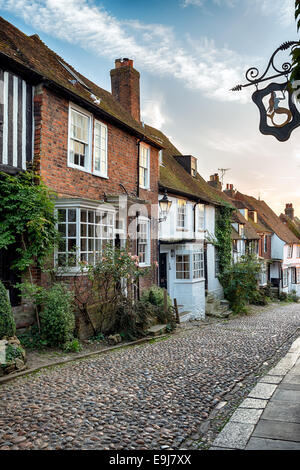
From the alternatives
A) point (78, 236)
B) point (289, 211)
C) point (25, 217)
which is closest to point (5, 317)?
point (25, 217)

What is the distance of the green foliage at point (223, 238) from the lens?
22.5 metres

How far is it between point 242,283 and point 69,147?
13.5 m

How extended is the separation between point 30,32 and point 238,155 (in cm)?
926

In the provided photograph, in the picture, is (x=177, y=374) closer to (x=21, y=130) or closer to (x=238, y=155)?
(x=21, y=130)

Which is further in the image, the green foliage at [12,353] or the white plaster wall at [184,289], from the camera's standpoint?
the white plaster wall at [184,289]

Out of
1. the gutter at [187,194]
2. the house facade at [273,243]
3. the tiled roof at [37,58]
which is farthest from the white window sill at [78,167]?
the house facade at [273,243]

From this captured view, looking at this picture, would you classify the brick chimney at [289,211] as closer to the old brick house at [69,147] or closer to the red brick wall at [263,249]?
the red brick wall at [263,249]

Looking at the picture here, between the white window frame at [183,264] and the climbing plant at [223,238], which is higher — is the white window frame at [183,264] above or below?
below

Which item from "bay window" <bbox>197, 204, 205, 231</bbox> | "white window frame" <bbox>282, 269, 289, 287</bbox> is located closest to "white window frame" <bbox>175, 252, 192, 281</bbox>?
"bay window" <bbox>197, 204, 205, 231</bbox>

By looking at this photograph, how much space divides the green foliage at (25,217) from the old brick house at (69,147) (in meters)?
0.43

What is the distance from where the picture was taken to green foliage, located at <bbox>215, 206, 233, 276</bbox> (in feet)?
73.8

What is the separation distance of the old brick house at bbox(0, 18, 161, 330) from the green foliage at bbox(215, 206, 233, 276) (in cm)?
951

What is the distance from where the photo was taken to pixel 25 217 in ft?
26.5

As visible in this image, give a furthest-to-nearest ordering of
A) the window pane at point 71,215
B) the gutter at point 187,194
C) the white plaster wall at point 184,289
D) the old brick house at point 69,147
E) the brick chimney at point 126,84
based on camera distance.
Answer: the brick chimney at point 126,84 → the white plaster wall at point 184,289 → the gutter at point 187,194 → the window pane at point 71,215 → the old brick house at point 69,147
